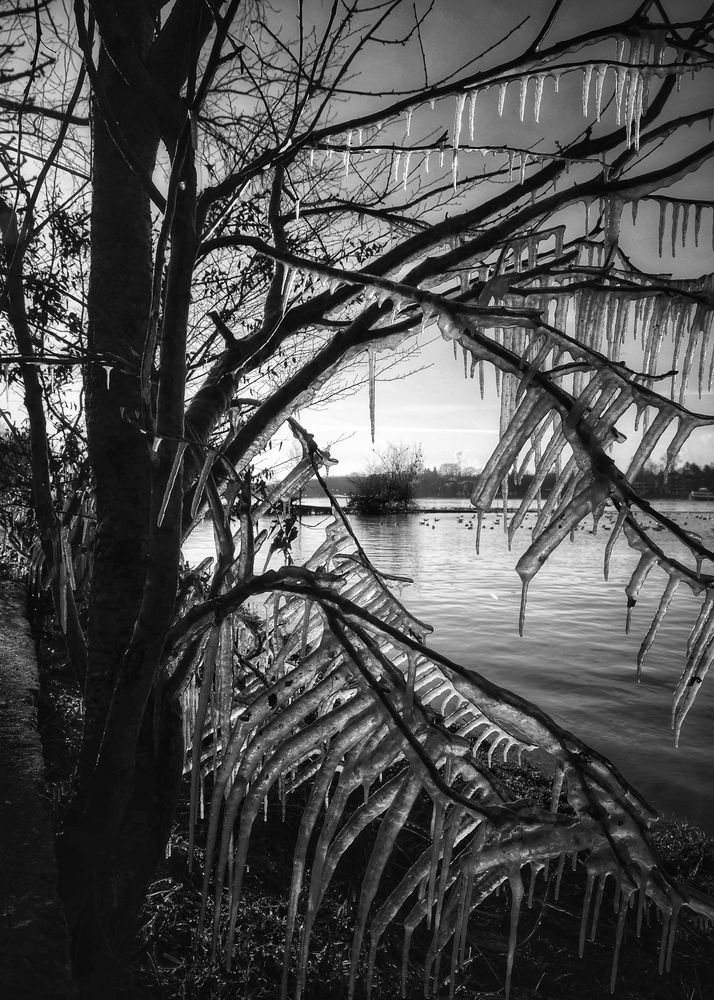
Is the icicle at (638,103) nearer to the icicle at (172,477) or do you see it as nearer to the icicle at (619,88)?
the icicle at (619,88)

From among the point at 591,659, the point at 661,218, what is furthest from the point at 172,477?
the point at 591,659

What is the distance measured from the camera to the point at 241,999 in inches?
99.5

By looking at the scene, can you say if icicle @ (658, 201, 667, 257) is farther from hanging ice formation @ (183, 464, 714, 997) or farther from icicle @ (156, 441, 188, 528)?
icicle @ (156, 441, 188, 528)

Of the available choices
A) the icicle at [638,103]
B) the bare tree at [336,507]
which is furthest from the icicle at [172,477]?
the icicle at [638,103]

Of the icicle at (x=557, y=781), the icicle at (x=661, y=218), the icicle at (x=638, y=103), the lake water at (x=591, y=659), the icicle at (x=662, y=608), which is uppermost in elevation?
the icicle at (x=638, y=103)

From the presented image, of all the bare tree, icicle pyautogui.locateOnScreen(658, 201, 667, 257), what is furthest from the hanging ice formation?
icicle pyautogui.locateOnScreen(658, 201, 667, 257)

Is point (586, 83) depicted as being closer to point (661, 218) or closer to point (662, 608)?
point (661, 218)

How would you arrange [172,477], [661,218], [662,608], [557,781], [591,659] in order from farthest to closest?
1. [591,659]
2. [661,218]
3. [172,477]
4. [557,781]
5. [662,608]

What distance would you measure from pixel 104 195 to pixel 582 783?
97.9 inches

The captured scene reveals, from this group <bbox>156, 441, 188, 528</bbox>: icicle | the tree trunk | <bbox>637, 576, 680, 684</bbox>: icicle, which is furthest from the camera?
the tree trunk

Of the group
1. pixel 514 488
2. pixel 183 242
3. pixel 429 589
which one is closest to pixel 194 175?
pixel 183 242

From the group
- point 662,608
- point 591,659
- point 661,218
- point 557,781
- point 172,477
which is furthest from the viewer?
point 591,659

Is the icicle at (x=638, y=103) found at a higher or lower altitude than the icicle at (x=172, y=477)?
higher

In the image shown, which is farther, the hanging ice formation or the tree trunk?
the tree trunk
